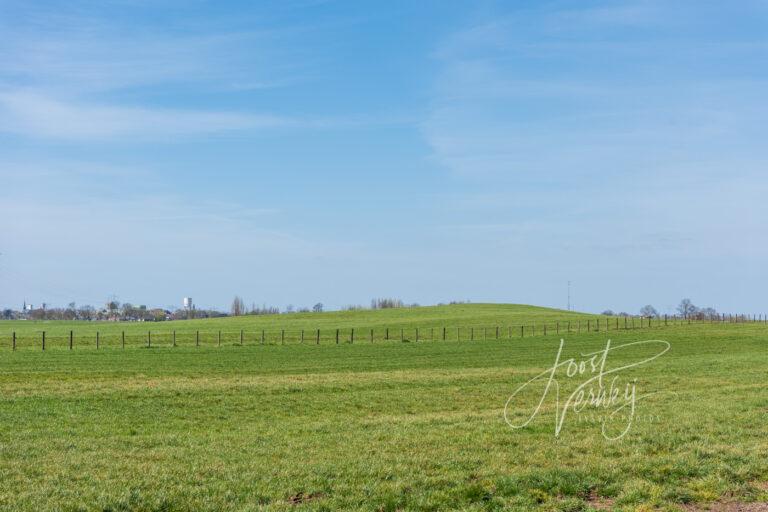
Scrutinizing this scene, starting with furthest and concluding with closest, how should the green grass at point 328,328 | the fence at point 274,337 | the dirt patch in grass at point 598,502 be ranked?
1. the green grass at point 328,328
2. the fence at point 274,337
3. the dirt patch in grass at point 598,502

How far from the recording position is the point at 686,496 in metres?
10.4

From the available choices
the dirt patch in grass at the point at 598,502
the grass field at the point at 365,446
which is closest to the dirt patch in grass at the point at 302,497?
the grass field at the point at 365,446

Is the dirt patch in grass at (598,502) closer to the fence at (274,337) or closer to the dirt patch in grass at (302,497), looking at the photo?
the dirt patch in grass at (302,497)

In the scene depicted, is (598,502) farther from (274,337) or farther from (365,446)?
(274,337)

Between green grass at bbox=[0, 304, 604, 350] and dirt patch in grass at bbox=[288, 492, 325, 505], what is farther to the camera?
green grass at bbox=[0, 304, 604, 350]

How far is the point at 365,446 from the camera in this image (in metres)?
13.9

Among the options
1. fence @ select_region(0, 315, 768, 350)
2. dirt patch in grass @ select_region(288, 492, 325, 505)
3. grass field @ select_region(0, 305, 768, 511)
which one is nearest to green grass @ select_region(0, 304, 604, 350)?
fence @ select_region(0, 315, 768, 350)

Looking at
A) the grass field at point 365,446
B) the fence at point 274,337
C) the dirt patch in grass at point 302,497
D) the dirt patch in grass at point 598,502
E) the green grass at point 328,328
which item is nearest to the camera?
the dirt patch in grass at point 598,502

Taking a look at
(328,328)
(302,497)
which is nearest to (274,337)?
(328,328)

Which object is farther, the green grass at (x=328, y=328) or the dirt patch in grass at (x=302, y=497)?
the green grass at (x=328, y=328)

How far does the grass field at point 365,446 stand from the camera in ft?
33.9

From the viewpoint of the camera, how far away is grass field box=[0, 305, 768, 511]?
10344mm

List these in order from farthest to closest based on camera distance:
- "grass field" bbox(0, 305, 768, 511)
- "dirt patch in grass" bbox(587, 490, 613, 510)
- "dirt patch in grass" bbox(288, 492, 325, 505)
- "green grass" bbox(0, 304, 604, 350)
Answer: "green grass" bbox(0, 304, 604, 350) → "grass field" bbox(0, 305, 768, 511) → "dirt patch in grass" bbox(288, 492, 325, 505) → "dirt patch in grass" bbox(587, 490, 613, 510)

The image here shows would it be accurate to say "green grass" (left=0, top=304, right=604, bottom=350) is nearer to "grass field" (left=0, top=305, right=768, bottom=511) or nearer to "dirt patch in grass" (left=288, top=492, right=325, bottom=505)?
"grass field" (left=0, top=305, right=768, bottom=511)
